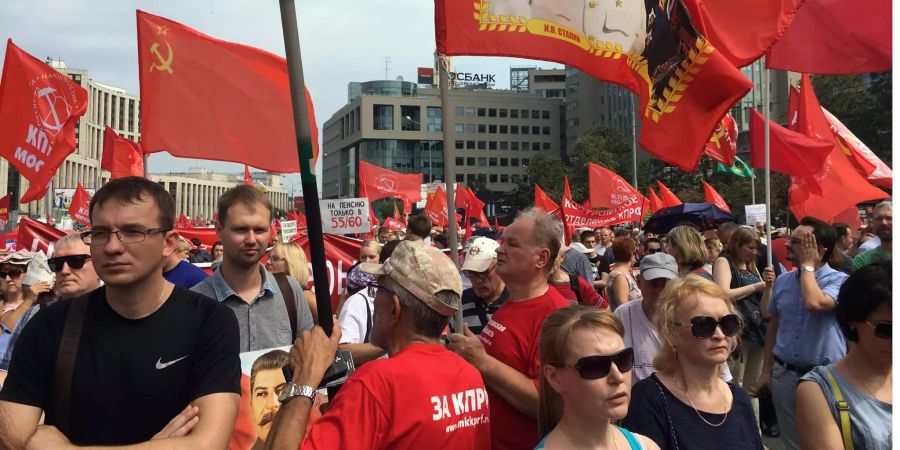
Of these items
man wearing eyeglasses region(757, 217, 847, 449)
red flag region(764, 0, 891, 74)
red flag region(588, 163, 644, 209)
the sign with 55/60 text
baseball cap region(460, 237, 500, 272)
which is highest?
red flag region(764, 0, 891, 74)

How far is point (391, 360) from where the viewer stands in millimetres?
2432

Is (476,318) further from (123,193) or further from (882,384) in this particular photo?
(123,193)

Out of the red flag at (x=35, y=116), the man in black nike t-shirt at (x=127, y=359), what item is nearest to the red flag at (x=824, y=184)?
the red flag at (x=35, y=116)

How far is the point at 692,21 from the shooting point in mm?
4973

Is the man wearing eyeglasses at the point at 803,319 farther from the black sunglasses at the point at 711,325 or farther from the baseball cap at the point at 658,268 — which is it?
the black sunglasses at the point at 711,325

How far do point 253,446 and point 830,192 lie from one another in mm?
9801

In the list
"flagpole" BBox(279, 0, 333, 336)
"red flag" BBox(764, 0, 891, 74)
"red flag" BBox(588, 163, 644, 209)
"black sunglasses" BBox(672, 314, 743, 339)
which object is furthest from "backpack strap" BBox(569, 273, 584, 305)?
"red flag" BBox(588, 163, 644, 209)

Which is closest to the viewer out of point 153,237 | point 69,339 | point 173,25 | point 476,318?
point 69,339

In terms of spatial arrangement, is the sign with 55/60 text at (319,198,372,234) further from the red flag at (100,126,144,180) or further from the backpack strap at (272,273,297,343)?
the backpack strap at (272,273,297,343)

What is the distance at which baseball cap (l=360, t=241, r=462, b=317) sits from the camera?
8.47 ft

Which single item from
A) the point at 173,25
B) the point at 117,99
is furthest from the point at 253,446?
Result: the point at 117,99

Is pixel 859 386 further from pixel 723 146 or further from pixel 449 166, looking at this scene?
pixel 723 146

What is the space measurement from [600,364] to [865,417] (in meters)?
1.06

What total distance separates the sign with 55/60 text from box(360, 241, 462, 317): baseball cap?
899cm
